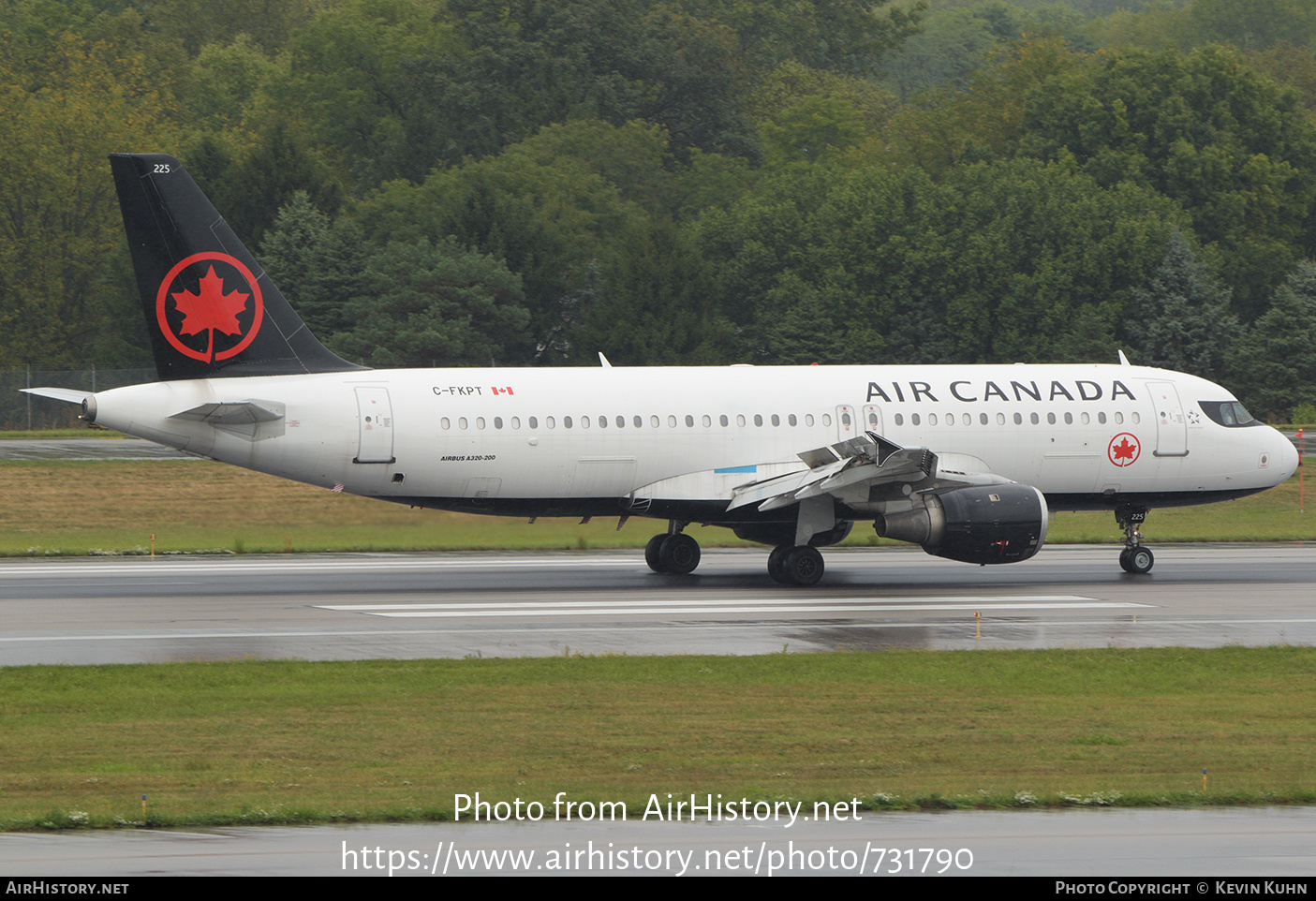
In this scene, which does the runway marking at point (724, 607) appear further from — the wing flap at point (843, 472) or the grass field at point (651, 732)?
the grass field at point (651, 732)

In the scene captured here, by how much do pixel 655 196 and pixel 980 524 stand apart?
6755 cm

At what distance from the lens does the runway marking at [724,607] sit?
2652 centimetres

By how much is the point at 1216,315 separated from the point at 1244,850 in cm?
6437

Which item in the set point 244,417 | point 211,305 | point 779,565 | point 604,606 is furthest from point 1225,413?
point 211,305

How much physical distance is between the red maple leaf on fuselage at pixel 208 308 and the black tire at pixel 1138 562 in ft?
57.9

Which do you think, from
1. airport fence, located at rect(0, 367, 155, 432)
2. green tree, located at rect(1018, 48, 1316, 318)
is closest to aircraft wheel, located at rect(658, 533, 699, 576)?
airport fence, located at rect(0, 367, 155, 432)

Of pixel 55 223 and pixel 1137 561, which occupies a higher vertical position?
pixel 55 223

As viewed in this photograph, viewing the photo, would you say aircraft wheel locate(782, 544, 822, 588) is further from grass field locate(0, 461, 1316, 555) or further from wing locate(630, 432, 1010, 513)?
grass field locate(0, 461, 1316, 555)

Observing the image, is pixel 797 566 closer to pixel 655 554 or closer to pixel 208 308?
pixel 655 554

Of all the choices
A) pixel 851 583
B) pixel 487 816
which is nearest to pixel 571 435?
pixel 851 583

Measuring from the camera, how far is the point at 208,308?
28609 millimetres

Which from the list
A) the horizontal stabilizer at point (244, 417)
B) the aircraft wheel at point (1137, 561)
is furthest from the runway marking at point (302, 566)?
the aircraft wheel at point (1137, 561)

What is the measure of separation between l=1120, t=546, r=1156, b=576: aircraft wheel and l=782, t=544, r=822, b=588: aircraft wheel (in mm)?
6578

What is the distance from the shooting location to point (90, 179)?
8450 centimetres
